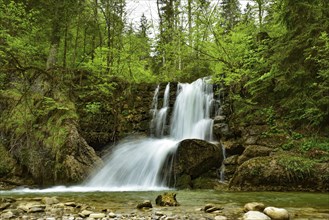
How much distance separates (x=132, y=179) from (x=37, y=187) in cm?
327

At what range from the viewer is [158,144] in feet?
40.9

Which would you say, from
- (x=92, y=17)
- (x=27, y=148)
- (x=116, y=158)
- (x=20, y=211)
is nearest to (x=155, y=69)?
(x=92, y=17)

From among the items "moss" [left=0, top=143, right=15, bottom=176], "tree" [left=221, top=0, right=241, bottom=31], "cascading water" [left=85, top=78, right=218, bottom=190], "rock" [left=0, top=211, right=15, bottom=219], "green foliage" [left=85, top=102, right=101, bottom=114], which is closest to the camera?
"rock" [left=0, top=211, right=15, bottom=219]

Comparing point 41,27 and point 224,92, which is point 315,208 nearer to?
point 224,92

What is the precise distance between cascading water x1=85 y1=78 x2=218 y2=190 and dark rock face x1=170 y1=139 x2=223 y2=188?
543mm

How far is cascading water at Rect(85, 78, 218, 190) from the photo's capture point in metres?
10.5

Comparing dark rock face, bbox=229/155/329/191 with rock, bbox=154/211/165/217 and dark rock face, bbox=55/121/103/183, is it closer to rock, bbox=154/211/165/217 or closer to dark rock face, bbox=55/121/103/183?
rock, bbox=154/211/165/217

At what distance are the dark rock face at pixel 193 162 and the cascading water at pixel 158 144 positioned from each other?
54cm

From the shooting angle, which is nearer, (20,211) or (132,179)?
(20,211)

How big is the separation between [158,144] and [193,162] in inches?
105

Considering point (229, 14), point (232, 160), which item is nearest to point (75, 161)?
point (232, 160)

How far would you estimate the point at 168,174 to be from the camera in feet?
33.9

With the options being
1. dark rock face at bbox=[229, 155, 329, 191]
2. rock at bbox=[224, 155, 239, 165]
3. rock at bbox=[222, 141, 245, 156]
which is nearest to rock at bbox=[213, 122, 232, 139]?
rock at bbox=[222, 141, 245, 156]

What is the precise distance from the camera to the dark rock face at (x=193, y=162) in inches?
398
